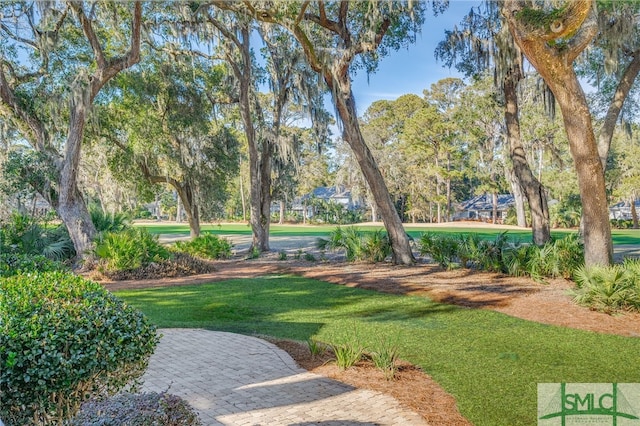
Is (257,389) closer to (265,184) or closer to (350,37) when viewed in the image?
(350,37)

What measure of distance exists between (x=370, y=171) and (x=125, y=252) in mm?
6629

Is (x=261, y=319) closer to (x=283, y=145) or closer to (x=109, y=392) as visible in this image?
(x=109, y=392)

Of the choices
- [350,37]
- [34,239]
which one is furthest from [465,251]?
[34,239]

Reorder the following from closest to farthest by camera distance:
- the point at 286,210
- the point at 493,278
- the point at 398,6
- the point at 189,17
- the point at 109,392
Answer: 1. the point at 109,392
2. the point at 493,278
3. the point at 398,6
4. the point at 189,17
5. the point at 286,210

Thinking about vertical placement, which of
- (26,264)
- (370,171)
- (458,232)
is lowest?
(458,232)

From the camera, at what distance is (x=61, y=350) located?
242cm

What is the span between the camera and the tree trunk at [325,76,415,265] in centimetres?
1180

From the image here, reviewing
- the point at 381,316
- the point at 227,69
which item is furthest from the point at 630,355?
the point at 227,69

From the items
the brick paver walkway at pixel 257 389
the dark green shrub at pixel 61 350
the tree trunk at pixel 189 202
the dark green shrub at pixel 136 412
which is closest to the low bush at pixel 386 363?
the brick paver walkway at pixel 257 389

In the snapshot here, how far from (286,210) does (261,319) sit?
4986 centimetres

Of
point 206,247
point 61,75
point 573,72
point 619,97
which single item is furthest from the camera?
point 206,247

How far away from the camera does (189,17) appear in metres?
12.5

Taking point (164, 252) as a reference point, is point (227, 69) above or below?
above

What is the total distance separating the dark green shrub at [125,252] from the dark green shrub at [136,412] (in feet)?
32.5
